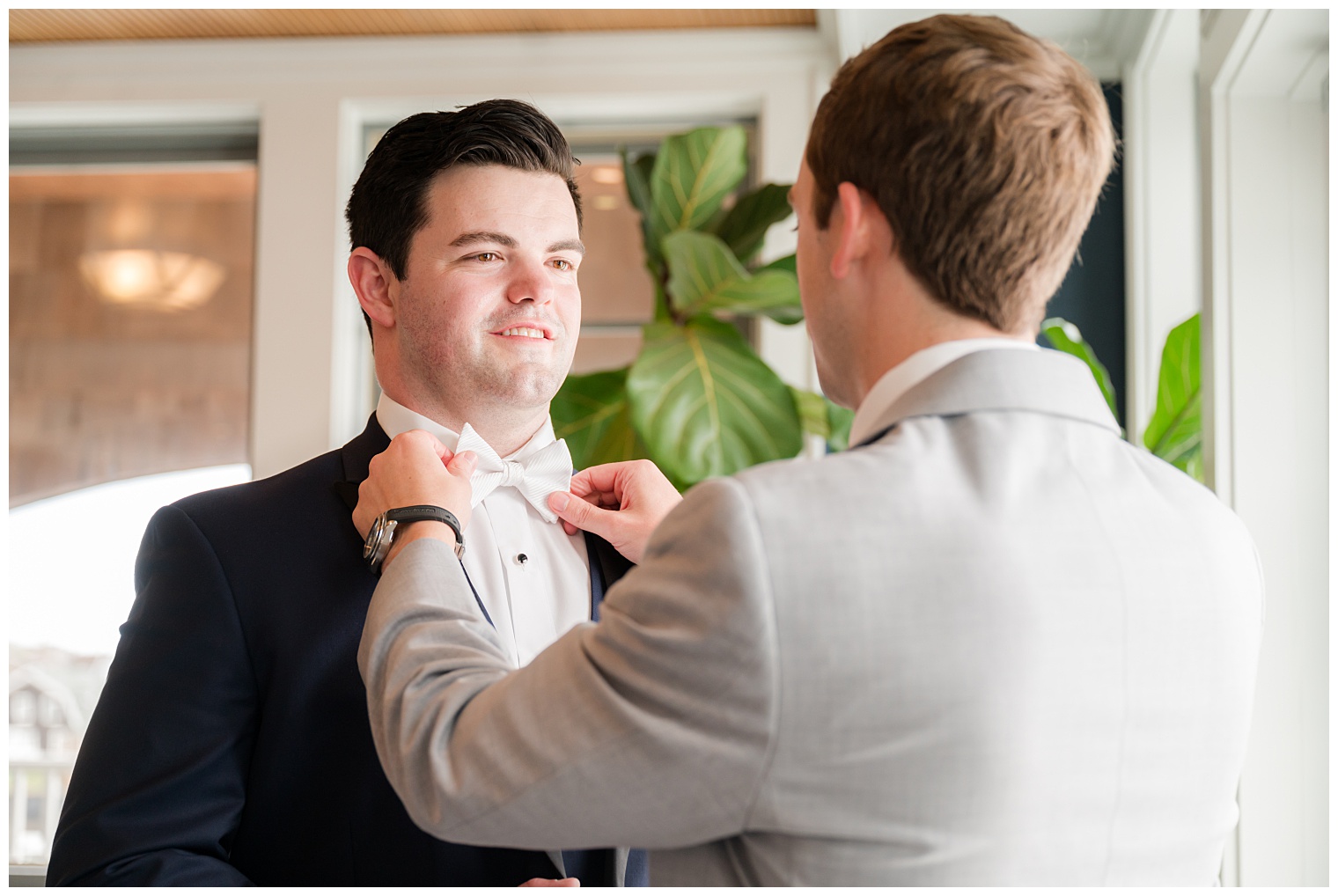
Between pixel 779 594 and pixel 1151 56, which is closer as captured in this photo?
pixel 779 594

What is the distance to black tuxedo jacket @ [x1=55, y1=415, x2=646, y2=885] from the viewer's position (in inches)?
42.0

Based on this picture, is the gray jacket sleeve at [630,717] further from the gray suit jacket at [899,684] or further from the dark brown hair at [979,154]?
the dark brown hair at [979,154]

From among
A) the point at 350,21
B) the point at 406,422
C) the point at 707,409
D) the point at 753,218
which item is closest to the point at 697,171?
the point at 753,218

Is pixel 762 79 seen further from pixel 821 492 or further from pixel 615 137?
pixel 821 492

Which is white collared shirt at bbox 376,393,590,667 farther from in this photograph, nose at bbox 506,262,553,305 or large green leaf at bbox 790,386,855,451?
large green leaf at bbox 790,386,855,451

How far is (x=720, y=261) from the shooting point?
264 centimetres

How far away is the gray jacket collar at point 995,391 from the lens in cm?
85

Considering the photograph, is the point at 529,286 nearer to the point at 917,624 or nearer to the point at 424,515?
the point at 424,515

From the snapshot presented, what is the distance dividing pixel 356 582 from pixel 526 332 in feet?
1.19

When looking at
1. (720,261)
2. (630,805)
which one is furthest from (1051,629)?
A: (720,261)

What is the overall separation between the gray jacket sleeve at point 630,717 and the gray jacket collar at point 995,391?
0.61ft

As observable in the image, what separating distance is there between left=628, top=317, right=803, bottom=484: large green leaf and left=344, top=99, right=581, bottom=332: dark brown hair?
1.21m

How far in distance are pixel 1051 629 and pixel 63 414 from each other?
357cm

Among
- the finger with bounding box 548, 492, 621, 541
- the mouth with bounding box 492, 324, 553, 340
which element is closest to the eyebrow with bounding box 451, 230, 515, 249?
the mouth with bounding box 492, 324, 553, 340
